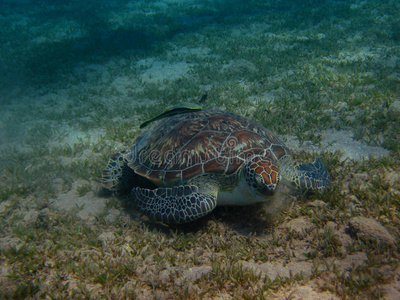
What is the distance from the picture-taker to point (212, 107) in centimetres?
631

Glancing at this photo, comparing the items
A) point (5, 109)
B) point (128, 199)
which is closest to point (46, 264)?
point (128, 199)

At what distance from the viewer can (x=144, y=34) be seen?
13062mm

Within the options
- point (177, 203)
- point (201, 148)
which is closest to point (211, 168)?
point (201, 148)

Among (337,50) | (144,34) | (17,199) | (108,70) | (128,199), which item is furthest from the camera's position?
(144,34)

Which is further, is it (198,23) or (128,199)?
(198,23)

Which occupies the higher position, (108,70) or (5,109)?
(108,70)

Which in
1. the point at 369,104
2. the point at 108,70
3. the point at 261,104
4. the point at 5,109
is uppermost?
the point at 369,104

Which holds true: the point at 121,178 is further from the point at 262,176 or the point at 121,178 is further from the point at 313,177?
the point at 313,177

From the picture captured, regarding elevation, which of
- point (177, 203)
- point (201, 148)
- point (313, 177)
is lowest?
point (177, 203)

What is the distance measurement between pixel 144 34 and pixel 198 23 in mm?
3485

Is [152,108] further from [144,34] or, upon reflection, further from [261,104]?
[144,34]

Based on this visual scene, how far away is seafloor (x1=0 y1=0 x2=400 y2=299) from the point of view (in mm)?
2361

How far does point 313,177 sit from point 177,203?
6.27 feet

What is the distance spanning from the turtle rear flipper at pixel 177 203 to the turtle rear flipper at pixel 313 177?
1177 millimetres
